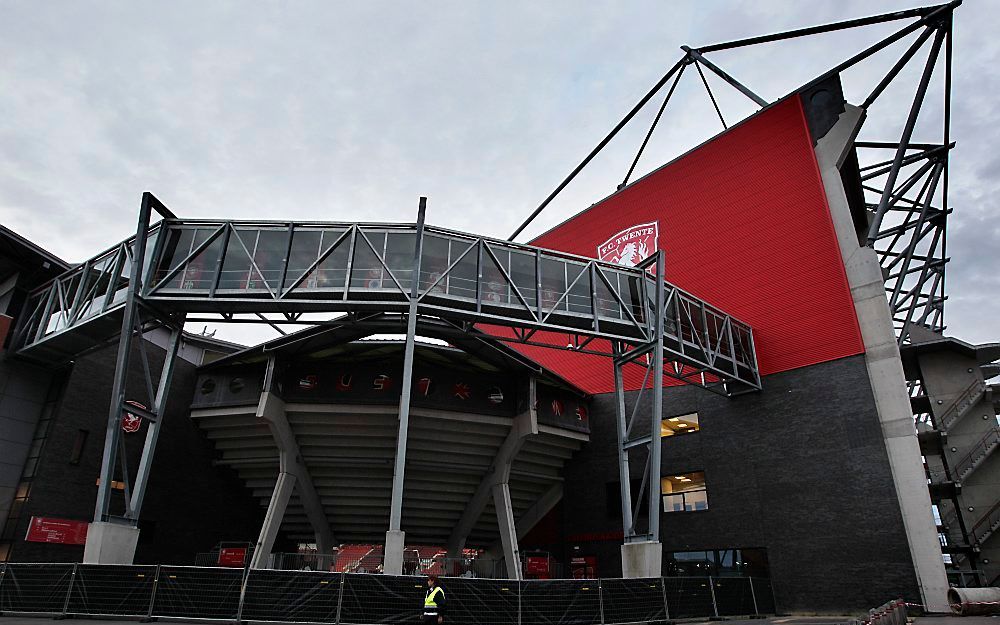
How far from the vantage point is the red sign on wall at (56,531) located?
20.6 metres

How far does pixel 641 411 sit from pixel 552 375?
5.43 meters

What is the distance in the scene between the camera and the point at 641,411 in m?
28.7

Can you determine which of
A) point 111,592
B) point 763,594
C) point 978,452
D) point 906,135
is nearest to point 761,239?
point 906,135

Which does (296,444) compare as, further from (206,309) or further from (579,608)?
(579,608)

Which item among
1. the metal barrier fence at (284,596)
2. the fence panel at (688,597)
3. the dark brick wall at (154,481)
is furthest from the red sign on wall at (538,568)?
the dark brick wall at (154,481)

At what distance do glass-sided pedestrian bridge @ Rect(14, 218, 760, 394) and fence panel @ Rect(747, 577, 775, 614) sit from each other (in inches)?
344

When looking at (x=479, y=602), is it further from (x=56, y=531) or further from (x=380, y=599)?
(x=56, y=531)

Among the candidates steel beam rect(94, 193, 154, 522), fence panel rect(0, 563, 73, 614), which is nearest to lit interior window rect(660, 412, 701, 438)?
steel beam rect(94, 193, 154, 522)

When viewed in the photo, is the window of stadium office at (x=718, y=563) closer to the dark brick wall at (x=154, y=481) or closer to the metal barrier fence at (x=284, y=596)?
the metal barrier fence at (x=284, y=596)

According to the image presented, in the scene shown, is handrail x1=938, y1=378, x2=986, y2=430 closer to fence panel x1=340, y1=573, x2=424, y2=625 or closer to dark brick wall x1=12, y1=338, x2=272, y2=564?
fence panel x1=340, y1=573, x2=424, y2=625

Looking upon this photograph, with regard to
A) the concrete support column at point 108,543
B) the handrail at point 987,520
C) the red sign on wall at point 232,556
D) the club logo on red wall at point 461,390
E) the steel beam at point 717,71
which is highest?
the steel beam at point 717,71

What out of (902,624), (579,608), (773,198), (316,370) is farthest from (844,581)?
(316,370)

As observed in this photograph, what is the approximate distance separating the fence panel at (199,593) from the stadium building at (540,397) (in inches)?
164

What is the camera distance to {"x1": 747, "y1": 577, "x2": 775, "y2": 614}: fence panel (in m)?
21.0
